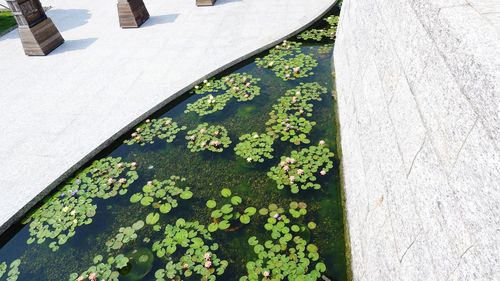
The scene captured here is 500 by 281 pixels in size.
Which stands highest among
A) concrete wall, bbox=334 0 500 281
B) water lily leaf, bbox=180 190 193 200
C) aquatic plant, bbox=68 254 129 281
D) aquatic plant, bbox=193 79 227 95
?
concrete wall, bbox=334 0 500 281

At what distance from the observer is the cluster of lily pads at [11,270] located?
3.44 metres

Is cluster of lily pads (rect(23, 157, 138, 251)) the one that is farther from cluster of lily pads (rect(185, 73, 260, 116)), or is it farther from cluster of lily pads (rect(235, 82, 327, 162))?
cluster of lily pads (rect(235, 82, 327, 162))

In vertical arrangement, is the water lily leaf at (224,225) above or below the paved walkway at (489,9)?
below

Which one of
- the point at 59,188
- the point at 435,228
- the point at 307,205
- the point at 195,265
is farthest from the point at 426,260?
the point at 59,188

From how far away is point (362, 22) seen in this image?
395cm

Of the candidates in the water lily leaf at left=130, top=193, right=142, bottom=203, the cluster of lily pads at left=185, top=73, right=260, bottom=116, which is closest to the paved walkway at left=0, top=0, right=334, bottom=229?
the cluster of lily pads at left=185, top=73, right=260, bottom=116

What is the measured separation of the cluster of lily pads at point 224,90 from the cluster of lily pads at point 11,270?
300 centimetres

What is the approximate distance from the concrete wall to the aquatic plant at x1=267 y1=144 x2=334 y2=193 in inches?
30.0

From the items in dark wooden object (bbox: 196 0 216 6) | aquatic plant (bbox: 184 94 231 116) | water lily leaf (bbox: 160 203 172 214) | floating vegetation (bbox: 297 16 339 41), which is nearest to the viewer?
water lily leaf (bbox: 160 203 172 214)

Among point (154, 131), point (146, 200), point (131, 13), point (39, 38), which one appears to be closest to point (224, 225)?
point (146, 200)

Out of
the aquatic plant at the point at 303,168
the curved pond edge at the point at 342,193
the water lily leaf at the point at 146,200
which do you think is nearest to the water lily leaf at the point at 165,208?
the water lily leaf at the point at 146,200

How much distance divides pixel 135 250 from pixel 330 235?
2.15 m

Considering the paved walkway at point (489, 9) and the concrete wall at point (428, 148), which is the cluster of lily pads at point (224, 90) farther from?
the paved walkway at point (489, 9)

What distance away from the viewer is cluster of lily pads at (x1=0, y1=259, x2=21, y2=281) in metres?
3.44
